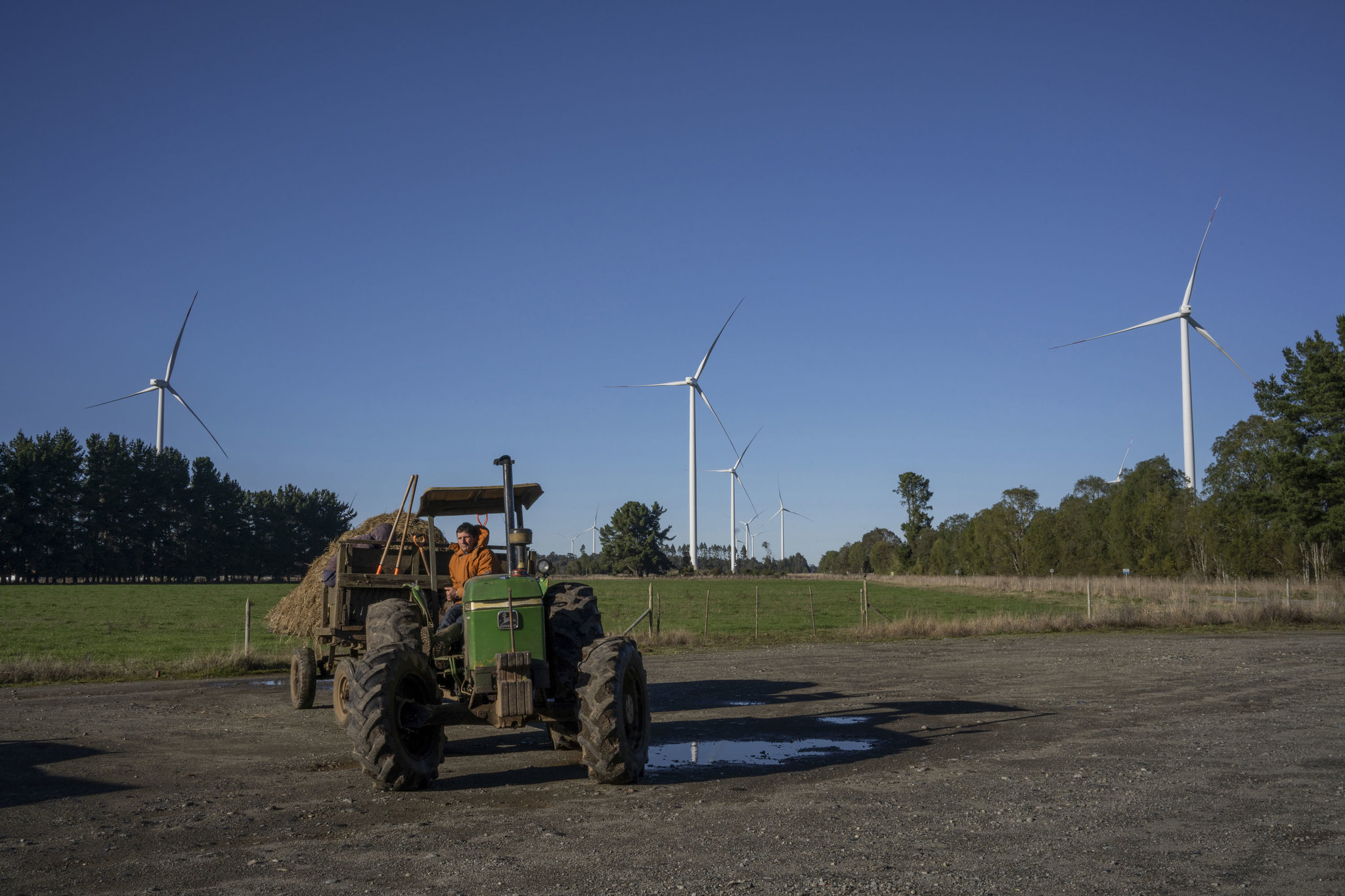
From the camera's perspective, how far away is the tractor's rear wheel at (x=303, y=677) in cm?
1451

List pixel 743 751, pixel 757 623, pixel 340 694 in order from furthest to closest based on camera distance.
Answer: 1. pixel 757 623
2. pixel 340 694
3. pixel 743 751

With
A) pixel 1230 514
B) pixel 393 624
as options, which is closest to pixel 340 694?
pixel 393 624

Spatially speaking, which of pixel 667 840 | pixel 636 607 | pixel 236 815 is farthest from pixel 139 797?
pixel 636 607

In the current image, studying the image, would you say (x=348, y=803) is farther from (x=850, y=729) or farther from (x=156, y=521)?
(x=156, y=521)

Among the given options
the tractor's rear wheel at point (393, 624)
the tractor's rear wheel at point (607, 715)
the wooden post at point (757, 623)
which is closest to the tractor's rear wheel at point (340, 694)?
the tractor's rear wheel at point (393, 624)

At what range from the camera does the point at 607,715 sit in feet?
28.6

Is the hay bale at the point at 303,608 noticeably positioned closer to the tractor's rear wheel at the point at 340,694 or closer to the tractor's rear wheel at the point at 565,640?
the tractor's rear wheel at the point at 340,694

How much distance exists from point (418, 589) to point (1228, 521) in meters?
70.7

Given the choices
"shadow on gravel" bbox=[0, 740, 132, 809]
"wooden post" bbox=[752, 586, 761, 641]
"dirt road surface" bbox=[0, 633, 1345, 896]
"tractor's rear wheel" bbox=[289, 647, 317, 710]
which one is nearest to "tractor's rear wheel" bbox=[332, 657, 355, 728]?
"dirt road surface" bbox=[0, 633, 1345, 896]

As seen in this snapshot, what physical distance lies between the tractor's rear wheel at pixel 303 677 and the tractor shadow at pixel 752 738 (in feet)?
10.2

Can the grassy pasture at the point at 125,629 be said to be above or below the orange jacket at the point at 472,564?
below

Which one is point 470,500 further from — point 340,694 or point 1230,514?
point 1230,514

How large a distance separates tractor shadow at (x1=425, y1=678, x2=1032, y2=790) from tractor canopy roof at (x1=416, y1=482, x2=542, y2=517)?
117 inches

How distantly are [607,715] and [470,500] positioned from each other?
203 inches
